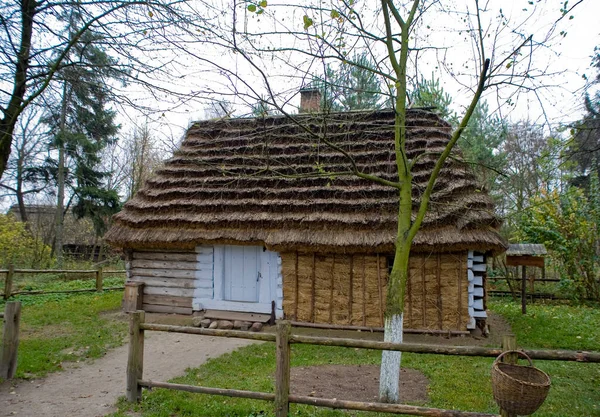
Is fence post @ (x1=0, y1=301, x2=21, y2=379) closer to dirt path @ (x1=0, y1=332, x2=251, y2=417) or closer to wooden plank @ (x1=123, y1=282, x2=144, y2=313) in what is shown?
dirt path @ (x1=0, y1=332, x2=251, y2=417)

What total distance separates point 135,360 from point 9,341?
6.90ft

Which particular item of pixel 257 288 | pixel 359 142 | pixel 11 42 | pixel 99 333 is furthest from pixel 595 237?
pixel 11 42

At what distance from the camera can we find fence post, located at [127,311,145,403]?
480 centimetres

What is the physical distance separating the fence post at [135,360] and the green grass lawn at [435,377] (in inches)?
5.4

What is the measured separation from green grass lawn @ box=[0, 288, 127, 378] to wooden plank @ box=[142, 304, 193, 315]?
2.59 ft

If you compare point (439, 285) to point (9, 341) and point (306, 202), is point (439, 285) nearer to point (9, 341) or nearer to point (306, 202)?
point (306, 202)

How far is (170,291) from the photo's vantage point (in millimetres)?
10375

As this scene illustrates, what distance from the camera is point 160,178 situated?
11023 mm

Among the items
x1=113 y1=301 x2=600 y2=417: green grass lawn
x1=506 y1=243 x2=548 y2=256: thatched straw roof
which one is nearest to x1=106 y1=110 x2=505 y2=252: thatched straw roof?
x1=506 y1=243 x2=548 y2=256: thatched straw roof

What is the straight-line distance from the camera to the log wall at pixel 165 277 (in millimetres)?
10242

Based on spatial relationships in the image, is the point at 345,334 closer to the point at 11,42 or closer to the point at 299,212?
the point at 299,212

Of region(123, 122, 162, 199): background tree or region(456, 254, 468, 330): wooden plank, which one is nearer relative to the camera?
region(456, 254, 468, 330): wooden plank

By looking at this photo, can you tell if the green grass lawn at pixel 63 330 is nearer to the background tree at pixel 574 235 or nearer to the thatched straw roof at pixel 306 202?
the thatched straw roof at pixel 306 202

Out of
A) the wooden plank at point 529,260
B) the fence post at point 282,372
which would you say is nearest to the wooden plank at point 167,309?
the fence post at point 282,372
